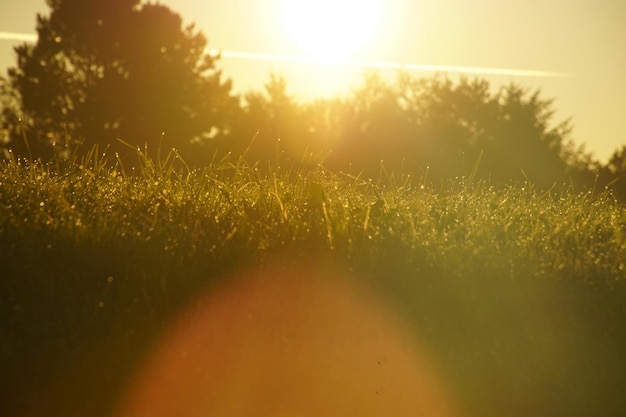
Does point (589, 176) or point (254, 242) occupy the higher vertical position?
point (589, 176)

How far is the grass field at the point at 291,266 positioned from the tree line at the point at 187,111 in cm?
2033

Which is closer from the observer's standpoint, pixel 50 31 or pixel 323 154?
pixel 323 154

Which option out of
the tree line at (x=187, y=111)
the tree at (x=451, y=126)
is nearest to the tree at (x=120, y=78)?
the tree line at (x=187, y=111)

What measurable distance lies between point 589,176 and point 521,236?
18376mm

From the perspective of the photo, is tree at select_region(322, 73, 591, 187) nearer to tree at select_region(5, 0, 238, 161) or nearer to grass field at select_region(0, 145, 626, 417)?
tree at select_region(5, 0, 238, 161)

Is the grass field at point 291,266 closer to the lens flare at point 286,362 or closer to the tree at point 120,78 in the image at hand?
the lens flare at point 286,362

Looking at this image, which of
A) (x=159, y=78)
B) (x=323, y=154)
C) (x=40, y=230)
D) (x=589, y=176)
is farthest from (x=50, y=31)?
(x=40, y=230)

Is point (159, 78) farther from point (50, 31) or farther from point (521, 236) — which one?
point (521, 236)

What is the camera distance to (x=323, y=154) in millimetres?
8031

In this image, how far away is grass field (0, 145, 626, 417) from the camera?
4.80m

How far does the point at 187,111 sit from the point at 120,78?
2.89 metres

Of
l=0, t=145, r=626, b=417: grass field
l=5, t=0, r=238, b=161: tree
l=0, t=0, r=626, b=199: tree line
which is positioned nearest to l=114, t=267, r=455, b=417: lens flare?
l=0, t=145, r=626, b=417: grass field

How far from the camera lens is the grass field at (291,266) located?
4.80 meters

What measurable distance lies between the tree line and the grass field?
20.3 m
